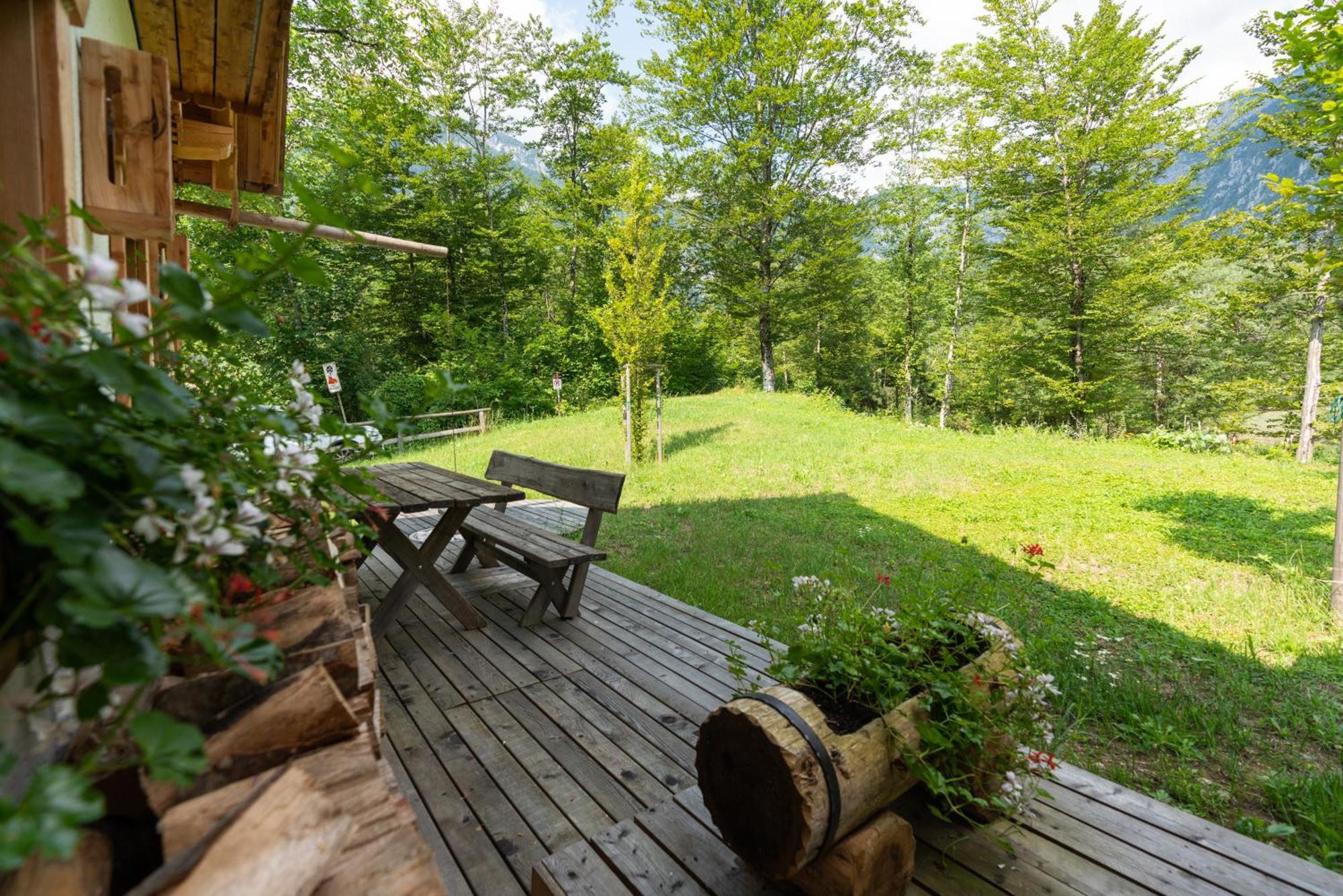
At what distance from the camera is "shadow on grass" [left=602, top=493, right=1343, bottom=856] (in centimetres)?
237

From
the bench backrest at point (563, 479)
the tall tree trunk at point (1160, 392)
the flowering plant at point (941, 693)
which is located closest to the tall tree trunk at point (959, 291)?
the tall tree trunk at point (1160, 392)

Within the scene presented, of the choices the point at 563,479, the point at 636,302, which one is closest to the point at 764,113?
the point at 636,302

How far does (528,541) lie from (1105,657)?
11.4ft

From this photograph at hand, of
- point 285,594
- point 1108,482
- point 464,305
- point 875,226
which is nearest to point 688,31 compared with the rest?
point 875,226

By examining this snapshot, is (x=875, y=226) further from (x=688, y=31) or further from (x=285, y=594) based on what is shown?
(x=285, y=594)

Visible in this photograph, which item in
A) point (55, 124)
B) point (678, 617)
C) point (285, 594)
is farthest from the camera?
point (678, 617)

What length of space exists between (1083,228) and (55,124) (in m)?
16.4

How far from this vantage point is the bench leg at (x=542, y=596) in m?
3.25

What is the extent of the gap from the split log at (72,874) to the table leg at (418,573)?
2.58 meters

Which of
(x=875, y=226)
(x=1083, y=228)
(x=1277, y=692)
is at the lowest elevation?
(x=1277, y=692)

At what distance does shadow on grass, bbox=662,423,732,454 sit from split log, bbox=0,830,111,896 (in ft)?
29.6

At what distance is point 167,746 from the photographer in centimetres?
48

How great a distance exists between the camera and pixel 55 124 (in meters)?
1.11

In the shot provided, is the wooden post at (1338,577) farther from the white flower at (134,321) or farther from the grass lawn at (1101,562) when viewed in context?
the white flower at (134,321)
